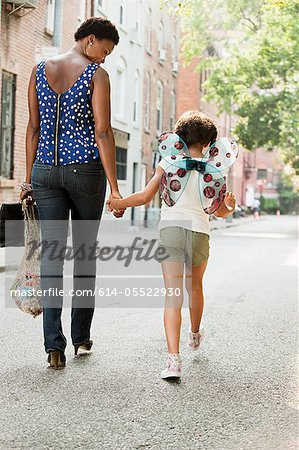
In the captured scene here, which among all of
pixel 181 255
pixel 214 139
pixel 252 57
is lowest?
pixel 181 255

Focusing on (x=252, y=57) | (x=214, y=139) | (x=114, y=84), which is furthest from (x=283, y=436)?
(x=252, y=57)

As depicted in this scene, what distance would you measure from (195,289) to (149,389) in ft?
3.08

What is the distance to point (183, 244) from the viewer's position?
4.93 m

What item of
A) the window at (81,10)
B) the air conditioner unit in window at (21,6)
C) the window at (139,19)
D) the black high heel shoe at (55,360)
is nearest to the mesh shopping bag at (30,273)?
the black high heel shoe at (55,360)

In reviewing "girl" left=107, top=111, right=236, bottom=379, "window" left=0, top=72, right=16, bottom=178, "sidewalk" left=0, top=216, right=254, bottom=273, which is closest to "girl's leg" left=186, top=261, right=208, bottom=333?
"girl" left=107, top=111, right=236, bottom=379

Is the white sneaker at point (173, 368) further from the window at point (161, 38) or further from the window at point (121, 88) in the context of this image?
the window at point (161, 38)

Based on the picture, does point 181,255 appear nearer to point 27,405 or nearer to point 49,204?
point 49,204

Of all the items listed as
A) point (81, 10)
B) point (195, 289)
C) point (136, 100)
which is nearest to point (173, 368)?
point (195, 289)

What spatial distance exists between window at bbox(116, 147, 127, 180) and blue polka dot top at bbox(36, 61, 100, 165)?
21.4 metres

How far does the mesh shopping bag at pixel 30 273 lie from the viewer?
17.0ft

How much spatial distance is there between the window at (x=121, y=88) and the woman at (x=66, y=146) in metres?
21.2

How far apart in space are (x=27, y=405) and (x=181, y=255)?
4.42ft

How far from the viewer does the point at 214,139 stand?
504 cm

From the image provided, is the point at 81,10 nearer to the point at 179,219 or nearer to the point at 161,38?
the point at 161,38
